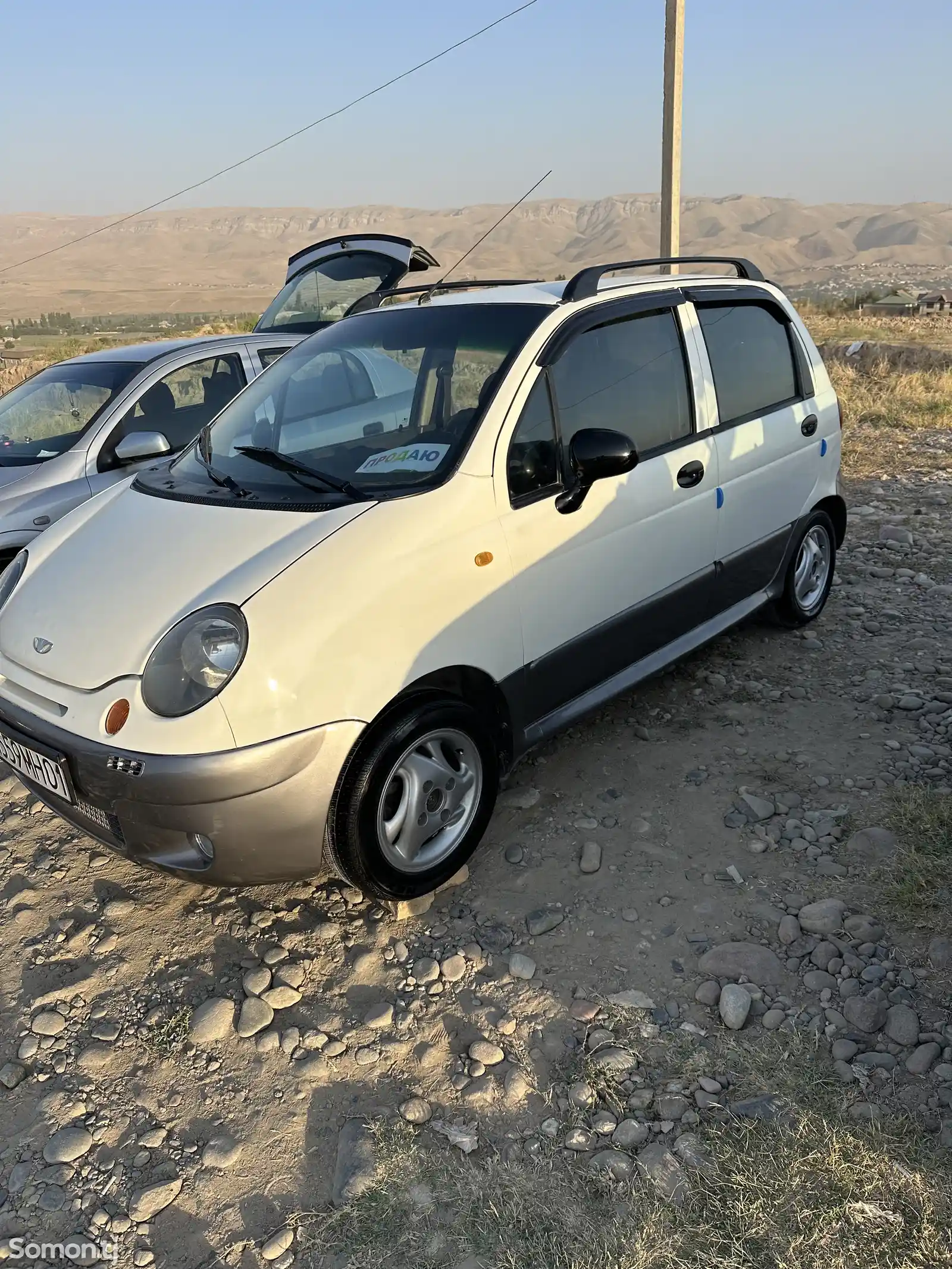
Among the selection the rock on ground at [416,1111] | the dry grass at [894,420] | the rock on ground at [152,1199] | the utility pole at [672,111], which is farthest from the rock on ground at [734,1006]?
the utility pole at [672,111]

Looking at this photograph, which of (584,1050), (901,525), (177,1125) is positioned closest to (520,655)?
(584,1050)

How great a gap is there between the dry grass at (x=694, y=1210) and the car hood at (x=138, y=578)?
1.56 meters

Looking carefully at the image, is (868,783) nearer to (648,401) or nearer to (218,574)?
(648,401)

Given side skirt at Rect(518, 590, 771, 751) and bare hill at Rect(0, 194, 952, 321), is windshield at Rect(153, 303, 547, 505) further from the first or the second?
bare hill at Rect(0, 194, 952, 321)

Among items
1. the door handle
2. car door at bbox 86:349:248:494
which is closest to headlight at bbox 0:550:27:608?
car door at bbox 86:349:248:494

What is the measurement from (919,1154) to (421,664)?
71.2 inches

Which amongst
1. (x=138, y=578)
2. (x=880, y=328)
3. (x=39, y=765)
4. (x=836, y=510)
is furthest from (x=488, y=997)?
(x=880, y=328)

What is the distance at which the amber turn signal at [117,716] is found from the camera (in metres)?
2.59

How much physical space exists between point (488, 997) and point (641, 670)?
63.2 inches

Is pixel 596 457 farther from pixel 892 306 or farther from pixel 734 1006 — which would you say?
pixel 892 306

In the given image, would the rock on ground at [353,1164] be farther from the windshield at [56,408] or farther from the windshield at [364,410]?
the windshield at [56,408]

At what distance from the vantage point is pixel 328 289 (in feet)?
21.9

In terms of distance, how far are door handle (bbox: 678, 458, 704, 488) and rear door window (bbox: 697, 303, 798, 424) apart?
33 centimetres

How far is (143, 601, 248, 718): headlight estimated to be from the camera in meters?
2.55
